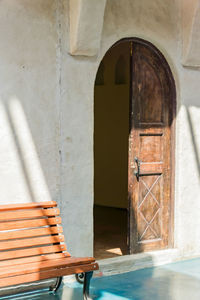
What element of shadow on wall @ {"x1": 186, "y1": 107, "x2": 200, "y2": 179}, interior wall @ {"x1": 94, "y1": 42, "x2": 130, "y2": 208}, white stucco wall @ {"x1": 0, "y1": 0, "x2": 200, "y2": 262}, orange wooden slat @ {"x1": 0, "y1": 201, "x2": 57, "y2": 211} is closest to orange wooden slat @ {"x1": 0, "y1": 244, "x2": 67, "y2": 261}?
orange wooden slat @ {"x1": 0, "y1": 201, "x2": 57, "y2": 211}

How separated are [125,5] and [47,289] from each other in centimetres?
354

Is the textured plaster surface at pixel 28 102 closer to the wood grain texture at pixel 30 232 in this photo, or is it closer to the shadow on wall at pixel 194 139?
the wood grain texture at pixel 30 232

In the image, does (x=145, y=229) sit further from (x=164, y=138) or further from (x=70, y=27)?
(x=70, y=27)

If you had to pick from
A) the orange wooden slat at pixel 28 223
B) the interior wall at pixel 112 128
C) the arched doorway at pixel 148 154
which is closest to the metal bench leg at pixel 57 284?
the orange wooden slat at pixel 28 223

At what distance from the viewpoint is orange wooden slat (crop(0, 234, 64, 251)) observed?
18.1ft

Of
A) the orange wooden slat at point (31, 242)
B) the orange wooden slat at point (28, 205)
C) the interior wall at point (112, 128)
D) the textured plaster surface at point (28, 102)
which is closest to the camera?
the orange wooden slat at point (31, 242)

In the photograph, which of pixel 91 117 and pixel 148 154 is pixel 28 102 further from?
pixel 148 154

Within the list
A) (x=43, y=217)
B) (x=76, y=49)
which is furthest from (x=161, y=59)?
(x=43, y=217)

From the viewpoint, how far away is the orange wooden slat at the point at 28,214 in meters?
5.62

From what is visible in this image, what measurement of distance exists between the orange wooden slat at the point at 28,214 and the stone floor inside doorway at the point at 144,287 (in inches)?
34.2

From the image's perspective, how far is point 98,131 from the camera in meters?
12.6

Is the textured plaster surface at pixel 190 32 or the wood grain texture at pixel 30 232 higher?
the textured plaster surface at pixel 190 32

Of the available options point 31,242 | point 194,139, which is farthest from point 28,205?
point 194,139

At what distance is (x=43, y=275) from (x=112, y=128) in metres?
7.31
